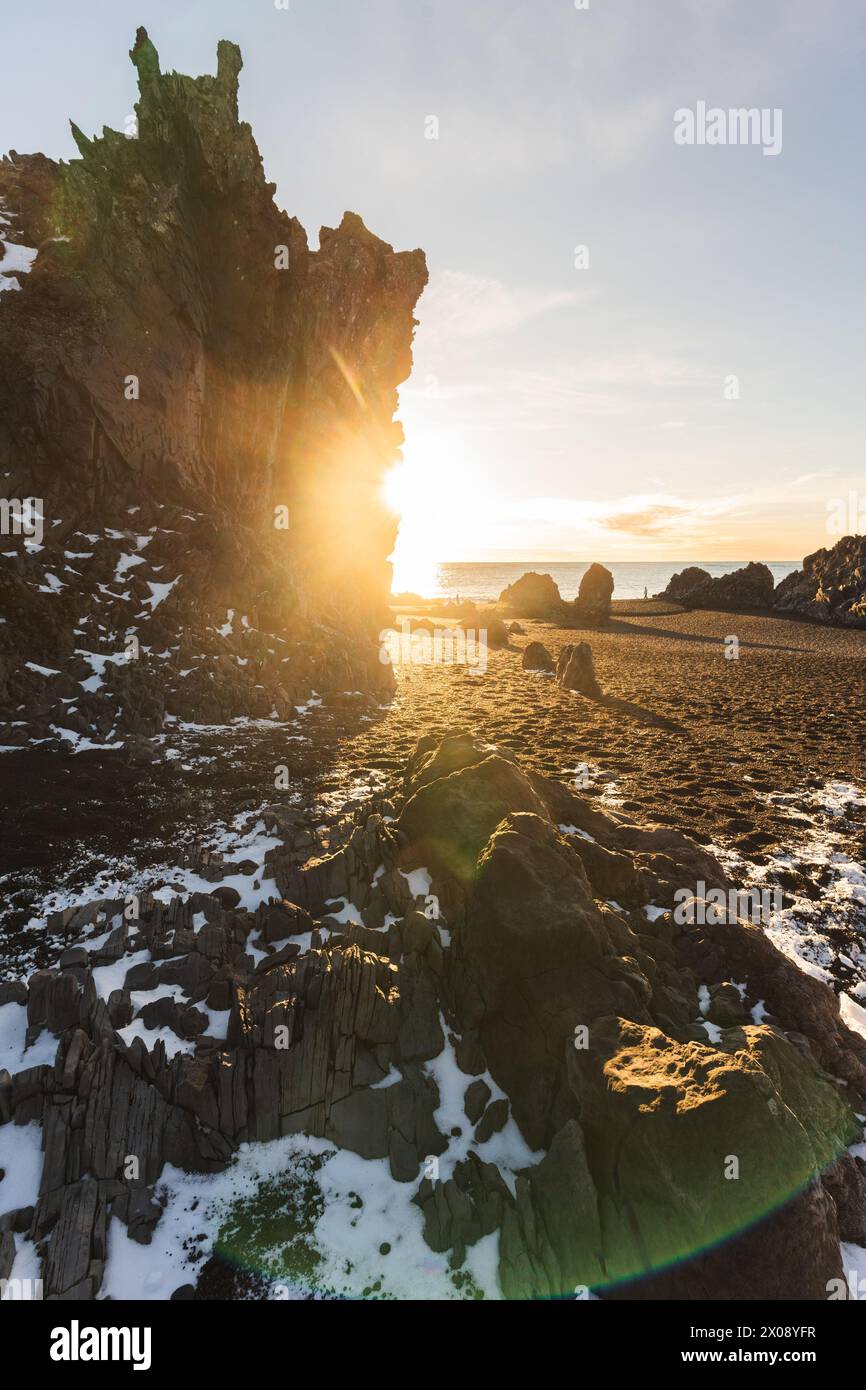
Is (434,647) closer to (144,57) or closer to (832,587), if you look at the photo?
(144,57)

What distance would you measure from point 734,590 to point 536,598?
105 ft

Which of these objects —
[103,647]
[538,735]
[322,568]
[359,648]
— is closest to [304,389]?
[322,568]

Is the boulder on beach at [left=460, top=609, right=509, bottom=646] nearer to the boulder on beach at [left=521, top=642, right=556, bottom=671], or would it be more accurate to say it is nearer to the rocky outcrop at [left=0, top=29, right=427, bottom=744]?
the boulder on beach at [left=521, top=642, right=556, bottom=671]

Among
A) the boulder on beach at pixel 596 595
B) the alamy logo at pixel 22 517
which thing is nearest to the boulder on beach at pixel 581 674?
the alamy logo at pixel 22 517

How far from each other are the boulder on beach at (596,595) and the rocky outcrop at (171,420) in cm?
4220

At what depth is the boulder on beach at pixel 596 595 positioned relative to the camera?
71.3m

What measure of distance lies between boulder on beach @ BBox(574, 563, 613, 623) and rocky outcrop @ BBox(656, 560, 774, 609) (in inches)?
934

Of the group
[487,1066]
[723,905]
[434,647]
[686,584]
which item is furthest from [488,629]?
[686,584]

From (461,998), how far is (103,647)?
21.6m

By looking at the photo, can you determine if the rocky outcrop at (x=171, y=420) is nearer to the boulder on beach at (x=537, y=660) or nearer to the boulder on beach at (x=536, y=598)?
the boulder on beach at (x=537, y=660)

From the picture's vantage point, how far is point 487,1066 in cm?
816

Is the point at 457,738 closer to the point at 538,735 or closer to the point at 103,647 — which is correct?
the point at 538,735

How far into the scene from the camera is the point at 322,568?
38500 mm
